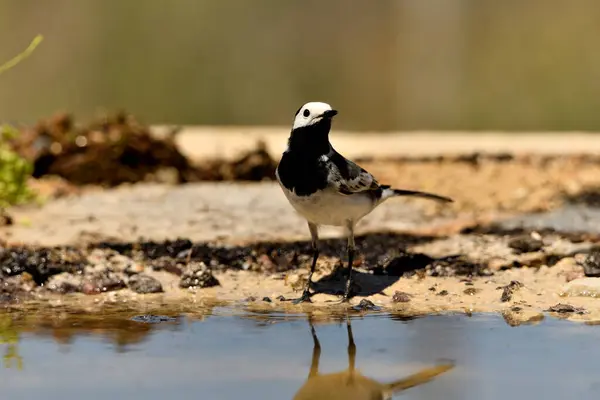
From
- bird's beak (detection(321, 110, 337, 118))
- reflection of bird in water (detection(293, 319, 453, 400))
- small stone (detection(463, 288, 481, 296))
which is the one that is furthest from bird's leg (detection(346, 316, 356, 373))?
bird's beak (detection(321, 110, 337, 118))

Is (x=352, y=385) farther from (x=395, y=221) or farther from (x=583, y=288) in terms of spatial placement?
(x=395, y=221)

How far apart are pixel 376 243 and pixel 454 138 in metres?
6.01

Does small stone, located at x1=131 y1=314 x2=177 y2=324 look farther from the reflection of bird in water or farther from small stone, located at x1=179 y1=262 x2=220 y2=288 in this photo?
the reflection of bird in water

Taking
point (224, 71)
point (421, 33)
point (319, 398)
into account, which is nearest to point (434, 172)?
point (319, 398)

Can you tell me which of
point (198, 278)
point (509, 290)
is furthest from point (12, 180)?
point (509, 290)

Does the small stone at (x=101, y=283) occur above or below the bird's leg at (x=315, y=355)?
below

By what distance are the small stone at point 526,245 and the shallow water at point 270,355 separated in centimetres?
159

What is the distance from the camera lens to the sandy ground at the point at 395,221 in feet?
20.4

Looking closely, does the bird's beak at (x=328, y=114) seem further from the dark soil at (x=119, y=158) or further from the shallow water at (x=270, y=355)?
the dark soil at (x=119, y=158)

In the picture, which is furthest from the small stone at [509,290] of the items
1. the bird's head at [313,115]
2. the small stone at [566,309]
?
the bird's head at [313,115]

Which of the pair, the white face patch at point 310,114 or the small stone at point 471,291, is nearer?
the white face patch at point 310,114

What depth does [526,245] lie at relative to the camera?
7137 millimetres

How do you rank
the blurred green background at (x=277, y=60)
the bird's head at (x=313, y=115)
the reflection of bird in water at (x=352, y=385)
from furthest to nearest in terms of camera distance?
the blurred green background at (x=277, y=60), the bird's head at (x=313, y=115), the reflection of bird in water at (x=352, y=385)

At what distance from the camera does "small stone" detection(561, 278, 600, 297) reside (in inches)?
240
